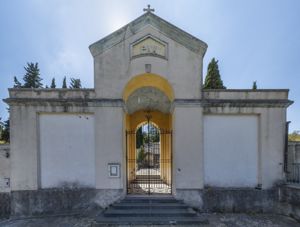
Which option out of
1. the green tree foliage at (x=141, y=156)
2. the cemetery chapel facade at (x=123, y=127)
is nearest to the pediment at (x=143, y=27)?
the cemetery chapel facade at (x=123, y=127)

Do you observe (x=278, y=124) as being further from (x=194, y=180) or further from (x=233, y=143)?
(x=194, y=180)

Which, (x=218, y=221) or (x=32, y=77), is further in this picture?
(x=32, y=77)

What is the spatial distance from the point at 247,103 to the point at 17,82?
26021mm

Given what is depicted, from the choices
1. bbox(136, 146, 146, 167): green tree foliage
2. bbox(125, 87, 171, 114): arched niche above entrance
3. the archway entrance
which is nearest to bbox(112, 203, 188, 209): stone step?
the archway entrance

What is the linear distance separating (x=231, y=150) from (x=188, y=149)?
1841 millimetres

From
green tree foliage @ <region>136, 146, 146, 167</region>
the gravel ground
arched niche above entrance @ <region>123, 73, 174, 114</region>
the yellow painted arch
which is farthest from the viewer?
green tree foliage @ <region>136, 146, 146, 167</region>

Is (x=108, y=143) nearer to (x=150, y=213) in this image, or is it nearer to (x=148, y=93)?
(x=150, y=213)

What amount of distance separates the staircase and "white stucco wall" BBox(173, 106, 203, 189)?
0.80 meters

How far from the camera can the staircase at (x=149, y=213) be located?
6379 millimetres

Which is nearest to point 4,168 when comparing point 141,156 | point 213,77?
point 141,156

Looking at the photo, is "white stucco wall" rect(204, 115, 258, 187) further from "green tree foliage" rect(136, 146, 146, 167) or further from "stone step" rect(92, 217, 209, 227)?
"green tree foliage" rect(136, 146, 146, 167)

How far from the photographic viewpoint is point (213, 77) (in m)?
18.9

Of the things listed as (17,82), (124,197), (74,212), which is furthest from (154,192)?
(17,82)

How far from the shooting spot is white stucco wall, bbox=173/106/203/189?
754 cm
